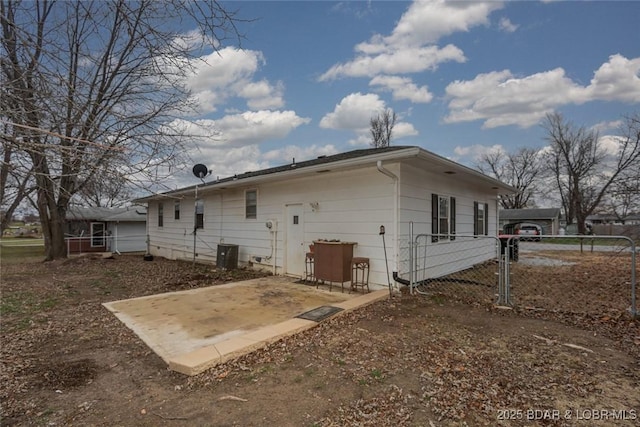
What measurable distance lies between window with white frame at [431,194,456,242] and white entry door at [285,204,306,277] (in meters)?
3.23

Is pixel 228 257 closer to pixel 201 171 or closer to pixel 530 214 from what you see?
pixel 201 171

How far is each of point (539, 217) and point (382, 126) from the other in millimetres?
21403

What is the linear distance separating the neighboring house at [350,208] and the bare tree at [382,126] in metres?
15.8

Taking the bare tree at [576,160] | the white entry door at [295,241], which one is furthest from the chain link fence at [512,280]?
the bare tree at [576,160]

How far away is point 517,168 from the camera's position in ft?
133

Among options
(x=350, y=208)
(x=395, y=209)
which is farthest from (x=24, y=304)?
(x=395, y=209)

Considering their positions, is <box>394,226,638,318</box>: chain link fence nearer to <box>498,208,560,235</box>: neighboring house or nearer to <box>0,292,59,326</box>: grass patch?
<box>0,292,59,326</box>: grass patch

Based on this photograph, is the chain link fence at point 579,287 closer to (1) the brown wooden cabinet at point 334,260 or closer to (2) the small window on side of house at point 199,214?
(1) the brown wooden cabinet at point 334,260

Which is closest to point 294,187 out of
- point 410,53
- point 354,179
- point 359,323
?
point 354,179

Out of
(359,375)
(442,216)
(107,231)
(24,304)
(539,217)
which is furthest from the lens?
(539,217)

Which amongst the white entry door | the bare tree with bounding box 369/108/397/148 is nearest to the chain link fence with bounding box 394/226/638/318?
the white entry door

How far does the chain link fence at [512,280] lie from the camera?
5354 mm


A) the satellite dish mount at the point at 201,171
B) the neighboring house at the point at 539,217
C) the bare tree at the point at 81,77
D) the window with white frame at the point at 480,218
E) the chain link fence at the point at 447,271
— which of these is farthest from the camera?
the neighboring house at the point at 539,217

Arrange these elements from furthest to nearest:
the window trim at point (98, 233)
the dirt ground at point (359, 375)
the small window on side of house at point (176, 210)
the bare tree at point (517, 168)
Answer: the bare tree at point (517, 168) < the window trim at point (98, 233) < the small window on side of house at point (176, 210) < the dirt ground at point (359, 375)
